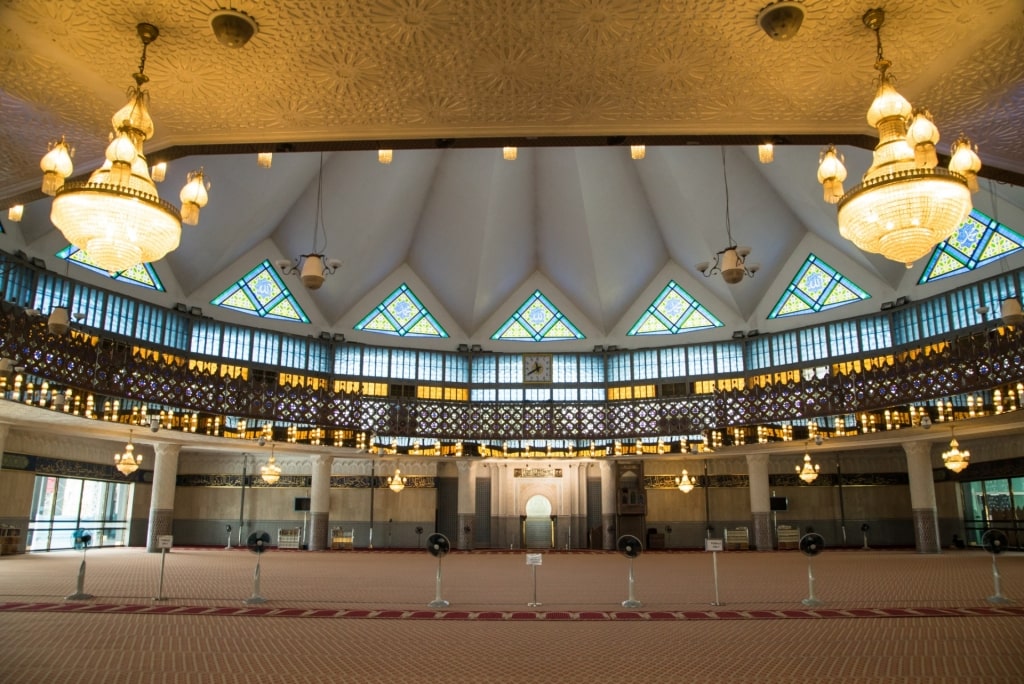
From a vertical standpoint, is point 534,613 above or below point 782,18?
below

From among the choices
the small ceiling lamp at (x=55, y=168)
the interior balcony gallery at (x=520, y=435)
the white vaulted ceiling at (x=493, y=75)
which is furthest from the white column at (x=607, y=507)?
the small ceiling lamp at (x=55, y=168)

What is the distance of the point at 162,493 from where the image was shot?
26578 mm

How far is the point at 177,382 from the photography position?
22766 mm

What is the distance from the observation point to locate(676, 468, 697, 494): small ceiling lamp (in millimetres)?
29250

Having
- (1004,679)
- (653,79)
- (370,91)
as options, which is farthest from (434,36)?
(1004,679)

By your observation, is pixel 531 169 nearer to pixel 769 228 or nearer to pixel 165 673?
pixel 769 228

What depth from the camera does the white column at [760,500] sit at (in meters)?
28.9

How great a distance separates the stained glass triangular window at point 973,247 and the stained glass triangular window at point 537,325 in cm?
1414

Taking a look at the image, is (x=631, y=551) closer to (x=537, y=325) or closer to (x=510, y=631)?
(x=510, y=631)

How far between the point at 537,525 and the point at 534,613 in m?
22.8

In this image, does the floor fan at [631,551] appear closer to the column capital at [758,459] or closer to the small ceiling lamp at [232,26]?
the small ceiling lamp at [232,26]

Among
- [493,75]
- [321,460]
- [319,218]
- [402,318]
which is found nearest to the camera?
[493,75]

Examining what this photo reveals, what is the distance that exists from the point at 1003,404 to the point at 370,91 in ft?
63.0

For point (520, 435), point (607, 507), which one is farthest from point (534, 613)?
point (607, 507)
